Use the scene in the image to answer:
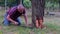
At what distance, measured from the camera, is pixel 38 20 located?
6.58 metres

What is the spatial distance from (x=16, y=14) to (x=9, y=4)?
13.1m

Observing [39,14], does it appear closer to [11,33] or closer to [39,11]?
[39,11]

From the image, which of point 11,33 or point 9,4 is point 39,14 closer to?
point 11,33

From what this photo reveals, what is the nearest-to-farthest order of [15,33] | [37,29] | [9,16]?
[15,33], [37,29], [9,16]

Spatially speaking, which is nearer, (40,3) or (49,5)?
(40,3)

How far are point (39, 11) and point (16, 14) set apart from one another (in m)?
Answer: 0.86

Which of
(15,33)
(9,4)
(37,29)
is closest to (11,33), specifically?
(15,33)

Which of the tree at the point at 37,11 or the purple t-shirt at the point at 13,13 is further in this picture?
the purple t-shirt at the point at 13,13

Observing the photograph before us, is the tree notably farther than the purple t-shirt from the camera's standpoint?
No

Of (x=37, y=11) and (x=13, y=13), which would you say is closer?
(x=37, y=11)

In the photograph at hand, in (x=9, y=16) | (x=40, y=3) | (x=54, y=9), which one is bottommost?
(x=54, y=9)

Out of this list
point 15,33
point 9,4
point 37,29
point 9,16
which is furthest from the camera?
point 9,4

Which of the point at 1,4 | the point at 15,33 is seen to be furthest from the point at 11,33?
the point at 1,4

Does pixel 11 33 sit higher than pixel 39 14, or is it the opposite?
pixel 39 14
